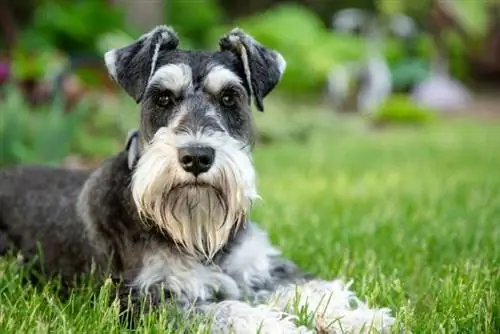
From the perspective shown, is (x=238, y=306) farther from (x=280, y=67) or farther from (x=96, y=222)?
(x=280, y=67)

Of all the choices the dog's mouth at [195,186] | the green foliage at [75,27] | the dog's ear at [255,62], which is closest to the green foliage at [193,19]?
the green foliage at [75,27]

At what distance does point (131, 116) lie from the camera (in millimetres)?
10664

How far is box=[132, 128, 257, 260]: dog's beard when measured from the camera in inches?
139

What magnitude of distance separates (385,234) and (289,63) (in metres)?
12.1

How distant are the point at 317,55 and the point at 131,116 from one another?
330 inches

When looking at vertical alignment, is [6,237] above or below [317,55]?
below

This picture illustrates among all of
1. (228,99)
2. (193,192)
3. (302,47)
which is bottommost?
(193,192)

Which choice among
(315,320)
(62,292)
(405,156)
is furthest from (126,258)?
(405,156)

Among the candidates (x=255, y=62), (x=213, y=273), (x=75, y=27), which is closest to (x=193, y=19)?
(x=75, y=27)

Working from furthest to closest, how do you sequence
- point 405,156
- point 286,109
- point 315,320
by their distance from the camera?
point 286,109, point 405,156, point 315,320

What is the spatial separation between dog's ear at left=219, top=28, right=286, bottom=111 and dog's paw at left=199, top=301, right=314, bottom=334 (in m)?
1.08

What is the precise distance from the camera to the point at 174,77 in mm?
3883

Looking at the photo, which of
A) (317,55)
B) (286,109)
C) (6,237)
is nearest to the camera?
(6,237)

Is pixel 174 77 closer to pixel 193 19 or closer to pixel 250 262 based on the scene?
pixel 250 262
